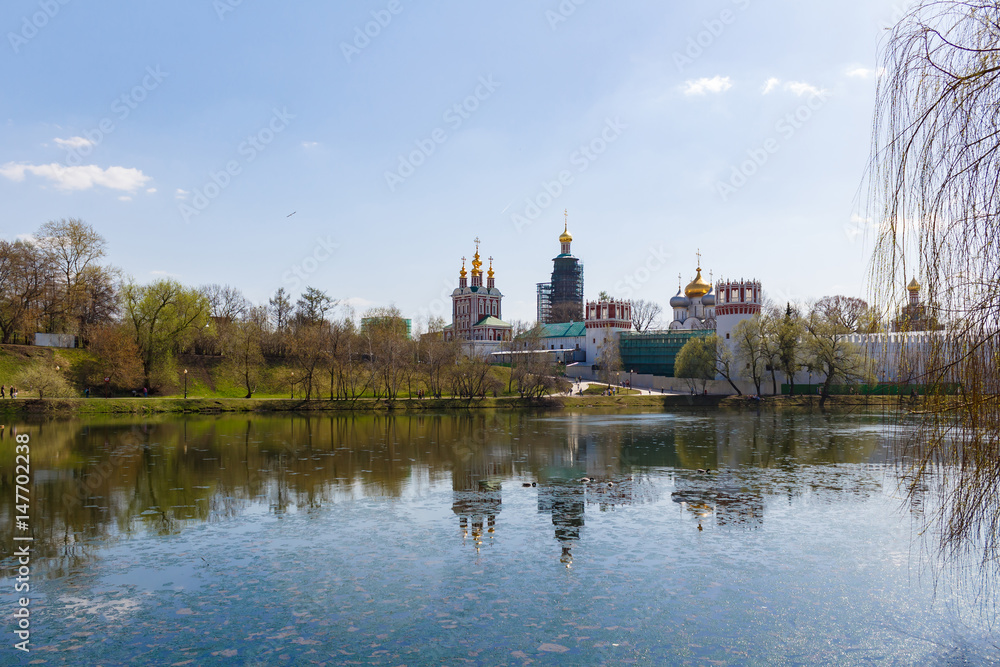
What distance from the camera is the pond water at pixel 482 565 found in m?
7.87

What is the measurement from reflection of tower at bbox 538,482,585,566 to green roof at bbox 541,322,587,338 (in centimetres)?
7779

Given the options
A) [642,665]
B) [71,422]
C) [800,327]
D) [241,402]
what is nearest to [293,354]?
[241,402]

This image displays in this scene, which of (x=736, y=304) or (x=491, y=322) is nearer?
(x=736, y=304)

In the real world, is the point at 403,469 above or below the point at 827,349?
below

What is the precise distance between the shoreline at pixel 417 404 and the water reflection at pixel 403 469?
520cm

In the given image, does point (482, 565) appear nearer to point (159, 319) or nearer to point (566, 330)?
point (159, 319)

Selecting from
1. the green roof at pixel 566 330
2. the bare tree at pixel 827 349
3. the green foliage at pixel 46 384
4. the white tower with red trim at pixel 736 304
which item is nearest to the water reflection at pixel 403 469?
the green foliage at pixel 46 384

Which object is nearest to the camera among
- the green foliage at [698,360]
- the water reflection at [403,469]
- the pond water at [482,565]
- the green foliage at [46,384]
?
the pond water at [482,565]

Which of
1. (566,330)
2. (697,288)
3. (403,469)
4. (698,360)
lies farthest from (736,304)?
(403,469)

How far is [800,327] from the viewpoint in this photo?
5247 cm

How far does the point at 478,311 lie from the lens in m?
101

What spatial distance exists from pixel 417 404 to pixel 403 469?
28126mm

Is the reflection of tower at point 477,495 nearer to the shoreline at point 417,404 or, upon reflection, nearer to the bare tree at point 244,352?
the shoreline at point 417,404

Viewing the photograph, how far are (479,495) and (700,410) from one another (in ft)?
123
